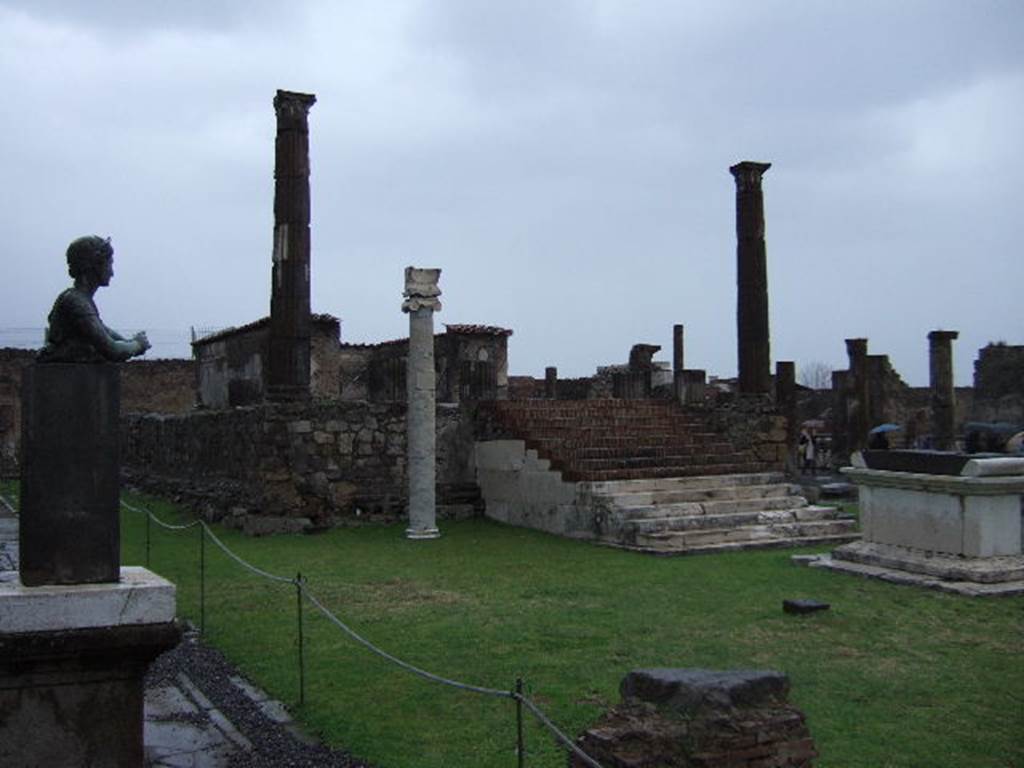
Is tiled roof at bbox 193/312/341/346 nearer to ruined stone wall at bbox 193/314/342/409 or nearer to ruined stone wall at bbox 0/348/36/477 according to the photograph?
ruined stone wall at bbox 193/314/342/409

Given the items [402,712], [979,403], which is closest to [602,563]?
[402,712]

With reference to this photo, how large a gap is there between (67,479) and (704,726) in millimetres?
2525

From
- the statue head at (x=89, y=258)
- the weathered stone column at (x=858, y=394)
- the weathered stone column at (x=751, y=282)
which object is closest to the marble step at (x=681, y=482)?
the weathered stone column at (x=751, y=282)

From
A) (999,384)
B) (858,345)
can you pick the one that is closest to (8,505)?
(858,345)

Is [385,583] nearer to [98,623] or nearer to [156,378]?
[98,623]

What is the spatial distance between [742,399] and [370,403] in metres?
5.74

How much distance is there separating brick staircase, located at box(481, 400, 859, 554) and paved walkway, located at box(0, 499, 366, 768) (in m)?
5.85

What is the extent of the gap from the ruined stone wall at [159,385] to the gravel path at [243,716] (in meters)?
29.2

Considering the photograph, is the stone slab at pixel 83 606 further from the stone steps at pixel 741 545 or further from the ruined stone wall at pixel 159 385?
the ruined stone wall at pixel 159 385

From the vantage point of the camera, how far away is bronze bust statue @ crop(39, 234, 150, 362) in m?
4.03

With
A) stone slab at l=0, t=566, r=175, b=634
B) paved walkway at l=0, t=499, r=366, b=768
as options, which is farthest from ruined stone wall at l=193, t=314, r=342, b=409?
stone slab at l=0, t=566, r=175, b=634

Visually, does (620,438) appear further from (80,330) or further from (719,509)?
(80,330)

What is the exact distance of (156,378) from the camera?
35.3 meters

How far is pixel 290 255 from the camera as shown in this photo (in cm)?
1520
